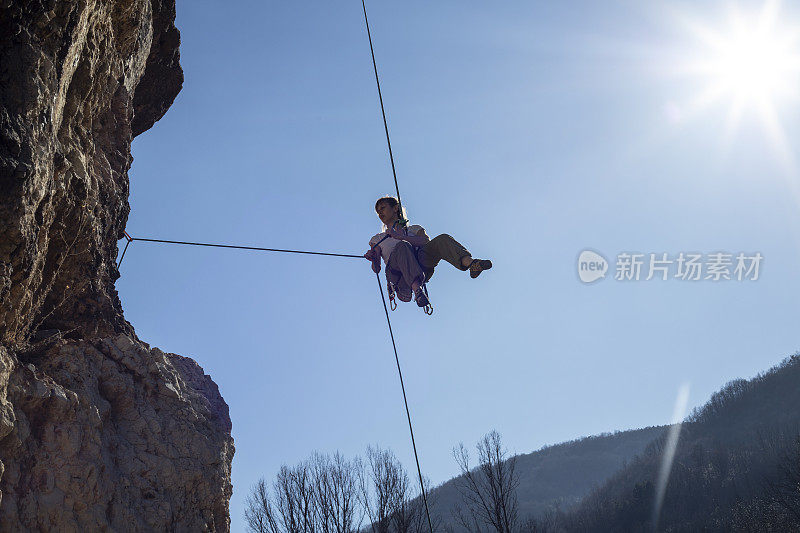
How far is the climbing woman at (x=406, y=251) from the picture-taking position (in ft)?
22.4

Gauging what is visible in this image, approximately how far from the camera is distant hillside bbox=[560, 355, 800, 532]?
3353cm

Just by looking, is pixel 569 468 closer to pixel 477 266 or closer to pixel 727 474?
pixel 727 474

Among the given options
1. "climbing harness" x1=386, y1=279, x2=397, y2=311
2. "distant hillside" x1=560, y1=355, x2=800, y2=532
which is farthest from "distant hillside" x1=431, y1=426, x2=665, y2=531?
"climbing harness" x1=386, y1=279, x2=397, y2=311

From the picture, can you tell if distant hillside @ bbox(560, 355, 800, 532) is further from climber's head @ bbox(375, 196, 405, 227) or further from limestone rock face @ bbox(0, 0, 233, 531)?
limestone rock face @ bbox(0, 0, 233, 531)

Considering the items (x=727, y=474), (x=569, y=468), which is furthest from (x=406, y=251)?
(x=569, y=468)

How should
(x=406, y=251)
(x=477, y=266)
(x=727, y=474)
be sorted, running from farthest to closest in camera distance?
(x=727, y=474), (x=406, y=251), (x=477, y=266)

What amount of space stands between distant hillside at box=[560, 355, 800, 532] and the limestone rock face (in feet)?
90.4

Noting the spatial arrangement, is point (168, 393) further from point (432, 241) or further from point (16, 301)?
point (432, 241)

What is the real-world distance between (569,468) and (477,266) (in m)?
103

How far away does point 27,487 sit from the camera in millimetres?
4164

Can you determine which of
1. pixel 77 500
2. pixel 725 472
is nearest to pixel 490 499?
pixel 77 500

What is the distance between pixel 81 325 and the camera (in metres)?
5.55

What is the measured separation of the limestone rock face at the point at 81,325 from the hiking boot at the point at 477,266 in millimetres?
2845

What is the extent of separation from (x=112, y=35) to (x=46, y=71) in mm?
1390
